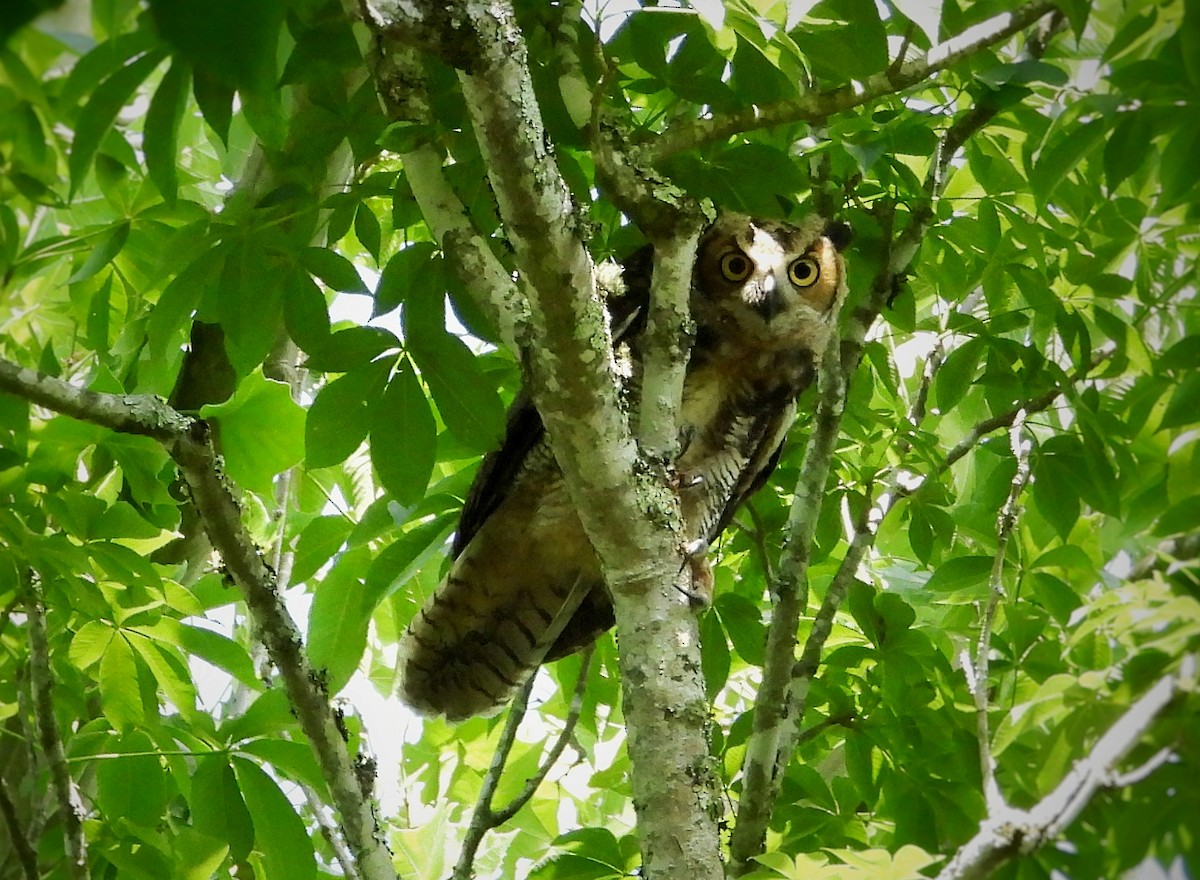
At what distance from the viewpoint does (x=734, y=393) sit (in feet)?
8.88

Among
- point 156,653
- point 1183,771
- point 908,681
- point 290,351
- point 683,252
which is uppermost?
point 290,351

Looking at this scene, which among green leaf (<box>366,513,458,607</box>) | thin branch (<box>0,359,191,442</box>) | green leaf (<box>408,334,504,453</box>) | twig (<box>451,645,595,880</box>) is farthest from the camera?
green leaf (<box>366,513,458,607</box>)

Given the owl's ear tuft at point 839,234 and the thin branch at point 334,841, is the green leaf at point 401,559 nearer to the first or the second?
the thin branch at point 334,841

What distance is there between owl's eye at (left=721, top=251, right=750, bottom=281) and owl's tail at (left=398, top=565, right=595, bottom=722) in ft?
2.93

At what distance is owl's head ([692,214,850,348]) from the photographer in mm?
2658

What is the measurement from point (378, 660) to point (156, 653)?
1686 mm

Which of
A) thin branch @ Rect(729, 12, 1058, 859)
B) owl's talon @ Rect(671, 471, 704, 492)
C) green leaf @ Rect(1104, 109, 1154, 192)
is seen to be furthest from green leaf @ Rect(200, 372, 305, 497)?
green leaf @ Rect(1104, 109, 1154, 192)

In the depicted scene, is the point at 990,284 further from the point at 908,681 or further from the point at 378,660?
the point at 378,660

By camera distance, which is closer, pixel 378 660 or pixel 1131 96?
pixel 1131 96

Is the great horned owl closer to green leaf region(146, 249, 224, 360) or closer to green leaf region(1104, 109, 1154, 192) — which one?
green leaf region(146, 249, 224, 360)

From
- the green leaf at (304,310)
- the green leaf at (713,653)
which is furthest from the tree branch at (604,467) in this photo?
the green leaf at (713,653)

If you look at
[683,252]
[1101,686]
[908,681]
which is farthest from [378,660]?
[1101,686]

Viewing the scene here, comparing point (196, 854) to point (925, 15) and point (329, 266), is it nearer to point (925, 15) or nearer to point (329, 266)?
A: point (329, 266)

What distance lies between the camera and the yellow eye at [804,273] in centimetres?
271
